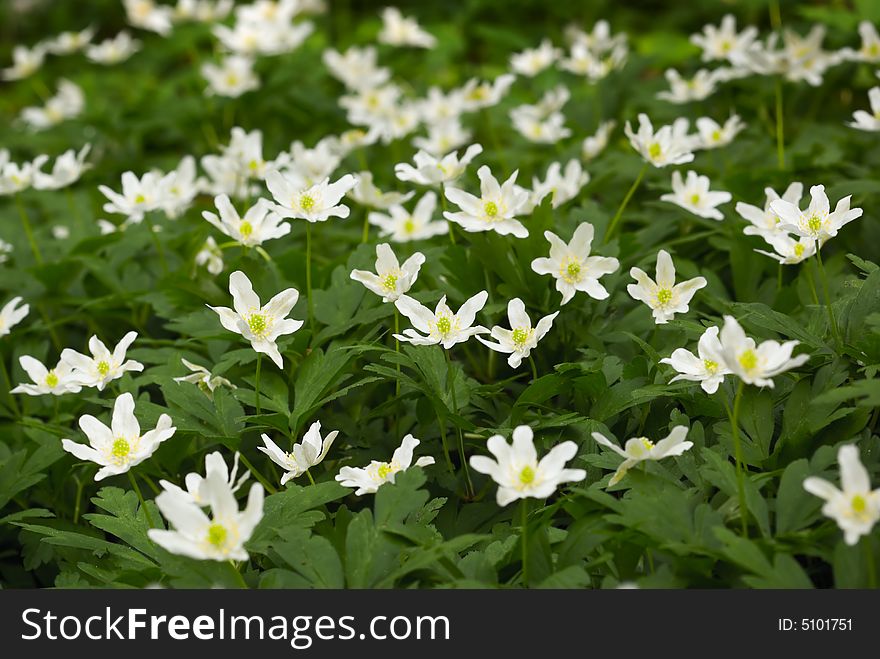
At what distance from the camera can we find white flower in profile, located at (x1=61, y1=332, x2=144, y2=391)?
210cm

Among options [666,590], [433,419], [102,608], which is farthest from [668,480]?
[102,608]

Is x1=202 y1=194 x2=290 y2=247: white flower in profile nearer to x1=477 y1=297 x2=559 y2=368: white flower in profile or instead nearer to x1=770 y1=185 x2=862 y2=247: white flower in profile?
x1=477 y1=297 x2=559 y2=368: white flower in profile

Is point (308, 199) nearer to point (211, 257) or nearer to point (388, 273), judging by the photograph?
point (388, 273)

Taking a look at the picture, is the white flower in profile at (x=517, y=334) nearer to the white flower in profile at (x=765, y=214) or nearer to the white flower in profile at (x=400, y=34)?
the white flower in profile at (x=765, y=214)

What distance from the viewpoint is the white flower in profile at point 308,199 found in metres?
2.24

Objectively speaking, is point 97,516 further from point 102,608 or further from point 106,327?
point 106,327

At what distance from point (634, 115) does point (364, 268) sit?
1.76 metres

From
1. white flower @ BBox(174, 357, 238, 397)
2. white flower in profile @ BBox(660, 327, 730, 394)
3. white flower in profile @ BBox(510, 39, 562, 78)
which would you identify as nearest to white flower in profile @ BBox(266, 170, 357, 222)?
white flower @ BBox(174, 357, 238, 397)

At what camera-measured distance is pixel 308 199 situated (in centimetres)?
224

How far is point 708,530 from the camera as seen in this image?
66.8 inches

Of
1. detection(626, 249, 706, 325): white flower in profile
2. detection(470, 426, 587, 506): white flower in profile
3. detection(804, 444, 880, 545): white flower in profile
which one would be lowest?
detection(804, 444, 880, 545): white flower in profile

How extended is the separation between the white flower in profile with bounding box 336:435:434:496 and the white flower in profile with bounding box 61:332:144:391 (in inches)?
22.4

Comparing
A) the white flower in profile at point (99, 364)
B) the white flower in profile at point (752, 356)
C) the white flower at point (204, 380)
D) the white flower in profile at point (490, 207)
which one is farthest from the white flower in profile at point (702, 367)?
the white flower in profile at point (99, 364)

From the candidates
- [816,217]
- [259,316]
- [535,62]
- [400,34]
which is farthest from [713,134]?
[400,34]
